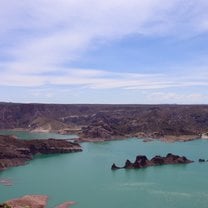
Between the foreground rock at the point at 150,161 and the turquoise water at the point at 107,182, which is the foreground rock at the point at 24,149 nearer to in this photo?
the turquoise water at the point at 107,182

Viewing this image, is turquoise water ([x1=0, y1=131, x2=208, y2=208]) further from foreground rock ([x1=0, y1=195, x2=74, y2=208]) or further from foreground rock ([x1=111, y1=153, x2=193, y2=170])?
foreground rock ([x1=111, y1=153, x2=193, y2=170])

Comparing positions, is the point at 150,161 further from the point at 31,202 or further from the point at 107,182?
the point at 31,202

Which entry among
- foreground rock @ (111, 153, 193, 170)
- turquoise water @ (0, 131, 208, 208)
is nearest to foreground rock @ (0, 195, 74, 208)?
turquoise water @ (0, 131, 208, 208)

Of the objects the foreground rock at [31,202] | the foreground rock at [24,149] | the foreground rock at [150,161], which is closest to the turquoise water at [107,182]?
the foreground rock at [31,202]

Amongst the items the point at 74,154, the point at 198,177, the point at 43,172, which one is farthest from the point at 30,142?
the point at 198,177

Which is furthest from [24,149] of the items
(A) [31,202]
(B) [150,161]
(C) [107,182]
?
(A) [31,202]
